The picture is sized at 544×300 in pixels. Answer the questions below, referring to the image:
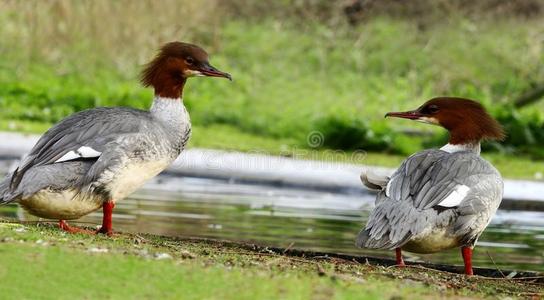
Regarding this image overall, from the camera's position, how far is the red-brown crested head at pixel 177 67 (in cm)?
763

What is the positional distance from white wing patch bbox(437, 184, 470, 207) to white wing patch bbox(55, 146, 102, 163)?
2.11 metres

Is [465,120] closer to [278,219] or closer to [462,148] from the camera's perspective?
[462,148]

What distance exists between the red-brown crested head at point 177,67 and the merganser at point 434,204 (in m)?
1.33

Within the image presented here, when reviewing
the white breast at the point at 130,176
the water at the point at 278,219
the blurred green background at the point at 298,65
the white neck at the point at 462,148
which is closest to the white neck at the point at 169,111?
the white breast at the point at 130,176

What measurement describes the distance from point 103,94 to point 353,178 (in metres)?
6.46

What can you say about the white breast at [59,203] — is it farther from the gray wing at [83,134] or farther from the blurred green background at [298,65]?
the blurred green background at [298,65]

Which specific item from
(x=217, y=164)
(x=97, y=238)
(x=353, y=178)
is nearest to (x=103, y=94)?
(x=217, y=164)

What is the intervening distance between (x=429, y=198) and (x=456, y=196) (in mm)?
187

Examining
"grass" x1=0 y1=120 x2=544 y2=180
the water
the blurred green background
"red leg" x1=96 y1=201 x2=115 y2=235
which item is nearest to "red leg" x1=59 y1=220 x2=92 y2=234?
"red leg" x1=96 y1=201 x2=115 y2=235

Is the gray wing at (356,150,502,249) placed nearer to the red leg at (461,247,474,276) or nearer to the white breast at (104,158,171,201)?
the red leg at (461,247,474,276)

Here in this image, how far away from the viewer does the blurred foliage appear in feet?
57.5

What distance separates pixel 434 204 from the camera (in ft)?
21.9

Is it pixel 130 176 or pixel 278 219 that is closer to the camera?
pixel 130 176

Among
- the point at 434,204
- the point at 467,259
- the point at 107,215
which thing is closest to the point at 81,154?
the point at 107,215
